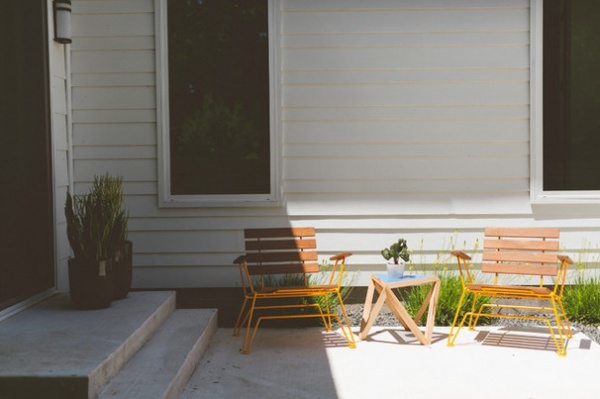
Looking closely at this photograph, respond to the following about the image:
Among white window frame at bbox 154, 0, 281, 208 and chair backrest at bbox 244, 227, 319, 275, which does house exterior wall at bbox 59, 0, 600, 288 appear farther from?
chair backrest at bbox 244, 227, 319, 275

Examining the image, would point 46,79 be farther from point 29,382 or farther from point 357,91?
point 29,382

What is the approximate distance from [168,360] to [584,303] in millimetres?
3328

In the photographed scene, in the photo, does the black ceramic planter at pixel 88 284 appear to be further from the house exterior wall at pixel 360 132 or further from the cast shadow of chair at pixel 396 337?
the cast shadow of chair at pixel 396 337

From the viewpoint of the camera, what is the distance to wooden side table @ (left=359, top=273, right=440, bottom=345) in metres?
5.24

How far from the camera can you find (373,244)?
6090 millimetres

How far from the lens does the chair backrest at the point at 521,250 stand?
5.34 m

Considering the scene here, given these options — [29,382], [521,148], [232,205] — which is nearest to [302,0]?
[232,205]

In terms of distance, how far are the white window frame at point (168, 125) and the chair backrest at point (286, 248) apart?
53 centimetres

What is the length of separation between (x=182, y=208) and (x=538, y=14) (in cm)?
334

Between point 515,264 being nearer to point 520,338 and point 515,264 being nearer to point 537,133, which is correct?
point 520,338

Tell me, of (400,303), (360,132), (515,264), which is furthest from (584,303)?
(360,132)

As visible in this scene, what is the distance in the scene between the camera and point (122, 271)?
5199mm

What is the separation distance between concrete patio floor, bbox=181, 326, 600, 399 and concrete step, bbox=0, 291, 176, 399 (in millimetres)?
475

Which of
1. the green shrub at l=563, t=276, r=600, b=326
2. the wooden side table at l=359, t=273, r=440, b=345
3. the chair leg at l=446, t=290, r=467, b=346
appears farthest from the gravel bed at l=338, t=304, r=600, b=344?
the chair leg at l=446, t=290, r=467, b=346
